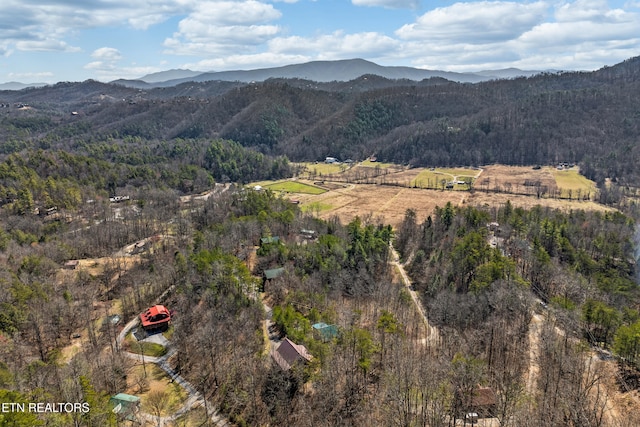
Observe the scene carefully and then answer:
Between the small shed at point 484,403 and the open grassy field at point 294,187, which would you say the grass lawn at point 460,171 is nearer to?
the open grassy field at point 294,187

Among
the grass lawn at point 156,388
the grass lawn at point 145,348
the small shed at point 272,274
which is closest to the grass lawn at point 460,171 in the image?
the small shed at point 272,274

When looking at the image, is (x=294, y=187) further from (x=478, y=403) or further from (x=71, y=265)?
(x=478, y=403)

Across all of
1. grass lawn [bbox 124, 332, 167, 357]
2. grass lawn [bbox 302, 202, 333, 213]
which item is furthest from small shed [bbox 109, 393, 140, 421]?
grass lawn [bbox 302, 202, 333, 213]

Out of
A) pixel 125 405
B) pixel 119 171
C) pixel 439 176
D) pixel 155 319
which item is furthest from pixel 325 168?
pixel 125 405

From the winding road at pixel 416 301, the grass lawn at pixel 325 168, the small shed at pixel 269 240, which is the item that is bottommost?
the winding road at pixel 416 301

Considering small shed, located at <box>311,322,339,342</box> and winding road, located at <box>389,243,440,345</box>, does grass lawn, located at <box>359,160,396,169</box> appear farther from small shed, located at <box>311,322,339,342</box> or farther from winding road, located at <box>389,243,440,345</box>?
small shed, located at <box>311,322,339,342</box>

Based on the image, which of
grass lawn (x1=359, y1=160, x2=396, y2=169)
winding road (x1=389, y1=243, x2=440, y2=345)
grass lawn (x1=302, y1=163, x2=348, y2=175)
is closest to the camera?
winding road (x1=389, y1=243, x2=440, y2=345)
